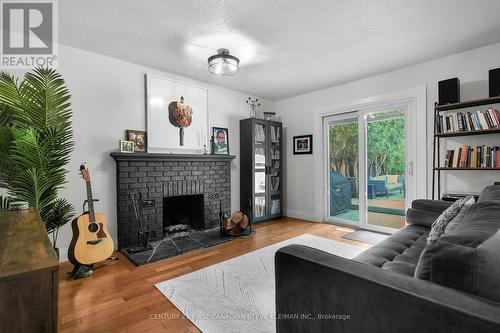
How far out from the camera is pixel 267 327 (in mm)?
1631

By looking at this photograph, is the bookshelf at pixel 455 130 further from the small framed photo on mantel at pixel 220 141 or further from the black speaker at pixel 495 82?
the small framed photo on mantel at pixel 220 141

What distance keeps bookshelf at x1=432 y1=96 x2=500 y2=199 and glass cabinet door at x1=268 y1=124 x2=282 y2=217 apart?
8.13ft

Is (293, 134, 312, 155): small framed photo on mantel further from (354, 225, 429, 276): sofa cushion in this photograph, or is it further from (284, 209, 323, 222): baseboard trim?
(354, 225, 429, 276): sofa cushion

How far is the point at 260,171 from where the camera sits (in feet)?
14.9

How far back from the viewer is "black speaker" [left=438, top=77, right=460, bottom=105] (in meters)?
2.91

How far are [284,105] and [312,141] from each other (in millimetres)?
1032

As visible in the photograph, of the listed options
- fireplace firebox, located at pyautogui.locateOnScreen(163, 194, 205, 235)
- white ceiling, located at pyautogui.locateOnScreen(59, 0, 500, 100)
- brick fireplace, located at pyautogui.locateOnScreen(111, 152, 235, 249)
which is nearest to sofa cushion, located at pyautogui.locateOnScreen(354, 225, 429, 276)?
white ceiling, located at pyautogui.locateOnScreen(59, 0, 500, 100)

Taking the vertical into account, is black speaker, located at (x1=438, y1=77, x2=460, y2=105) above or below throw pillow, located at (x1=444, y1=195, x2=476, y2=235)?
above

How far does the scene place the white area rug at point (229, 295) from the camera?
1.68 m

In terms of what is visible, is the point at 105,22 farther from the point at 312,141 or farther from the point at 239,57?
the point at 312,141

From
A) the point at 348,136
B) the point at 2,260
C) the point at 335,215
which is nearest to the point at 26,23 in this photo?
the point at 2,260

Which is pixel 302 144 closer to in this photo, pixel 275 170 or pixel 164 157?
pixel 275 170

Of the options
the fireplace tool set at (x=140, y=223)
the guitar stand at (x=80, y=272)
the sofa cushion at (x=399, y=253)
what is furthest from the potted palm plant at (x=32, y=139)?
the sofa cushion at (x=399, y=253)

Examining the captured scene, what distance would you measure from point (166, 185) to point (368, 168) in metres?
3.13
